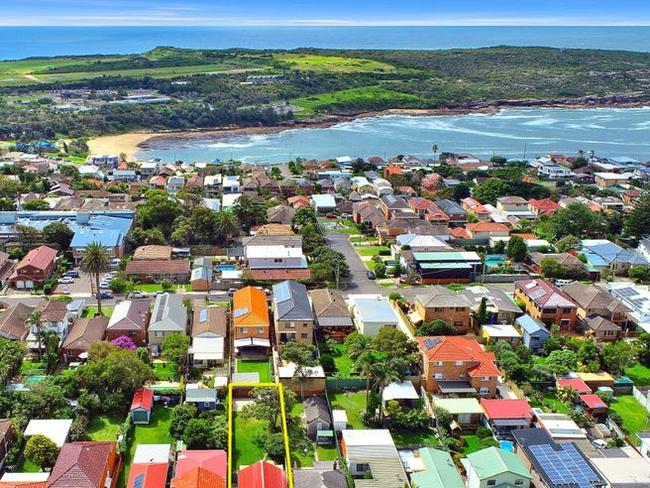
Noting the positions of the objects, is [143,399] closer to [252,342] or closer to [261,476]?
[252,342]

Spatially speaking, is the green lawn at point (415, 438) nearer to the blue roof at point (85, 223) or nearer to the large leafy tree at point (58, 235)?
the blue roof at point (85, 223)

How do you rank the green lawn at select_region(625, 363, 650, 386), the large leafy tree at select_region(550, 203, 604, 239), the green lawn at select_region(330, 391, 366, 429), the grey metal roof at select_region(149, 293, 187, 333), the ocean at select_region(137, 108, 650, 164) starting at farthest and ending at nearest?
the ocean at select_region(137, 108, 650, 164)
the large leafy tree at select_region(550, 203, 604, 239)
the grey metal roof at select_region(149, 293, 187, 333)
the green lawn at select_region(625, 363, 650, 386)
the green lawn at select_region(330, 391, 366, 429)

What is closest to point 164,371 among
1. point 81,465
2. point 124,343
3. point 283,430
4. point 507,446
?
point 124,343

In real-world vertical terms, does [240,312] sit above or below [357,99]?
below

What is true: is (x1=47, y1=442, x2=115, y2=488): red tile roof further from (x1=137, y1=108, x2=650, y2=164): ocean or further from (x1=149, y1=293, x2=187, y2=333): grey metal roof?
(x1=137, y1=108, x2=650, y2=164): ocean

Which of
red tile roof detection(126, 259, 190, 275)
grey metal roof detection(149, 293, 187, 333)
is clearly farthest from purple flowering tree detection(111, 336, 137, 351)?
red tile roof detection(126, 259, 190, 275)
